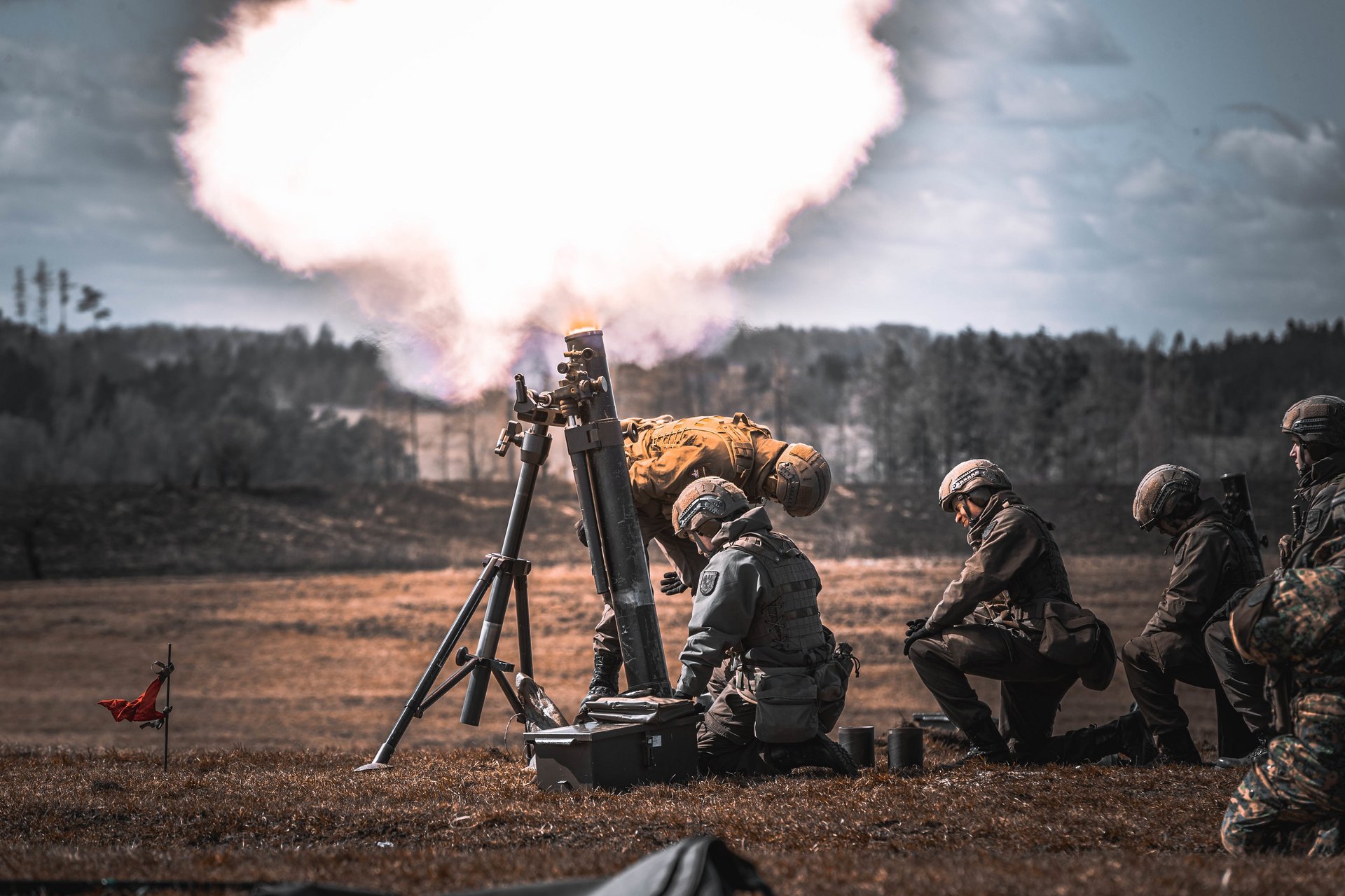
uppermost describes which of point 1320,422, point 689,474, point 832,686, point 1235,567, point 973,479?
point 1320,422

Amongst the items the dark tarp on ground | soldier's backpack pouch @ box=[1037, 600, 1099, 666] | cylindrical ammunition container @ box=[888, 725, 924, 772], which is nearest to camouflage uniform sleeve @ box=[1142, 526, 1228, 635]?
soldier's backpack pouch @ box=[1037, 600, 1099, 666]

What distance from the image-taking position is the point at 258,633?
45219 mm

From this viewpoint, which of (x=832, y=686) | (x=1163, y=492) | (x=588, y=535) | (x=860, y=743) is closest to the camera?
(x=832, y=686)

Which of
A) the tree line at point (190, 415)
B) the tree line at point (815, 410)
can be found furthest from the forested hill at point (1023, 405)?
the tree line at point (190, 415)

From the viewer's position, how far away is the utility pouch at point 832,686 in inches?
392

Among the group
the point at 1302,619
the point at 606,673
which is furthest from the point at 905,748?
the point at 1302,619

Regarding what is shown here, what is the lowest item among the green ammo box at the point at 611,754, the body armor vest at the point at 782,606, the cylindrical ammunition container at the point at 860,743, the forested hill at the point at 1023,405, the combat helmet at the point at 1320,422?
the cylindrical ammunition container at the point at 860,743

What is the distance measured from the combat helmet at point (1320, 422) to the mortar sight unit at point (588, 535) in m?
5.21

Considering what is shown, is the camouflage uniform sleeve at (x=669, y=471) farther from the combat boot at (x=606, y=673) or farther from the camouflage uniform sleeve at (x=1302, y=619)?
the camouflage uniform sleeve at (x=1302, y=619)

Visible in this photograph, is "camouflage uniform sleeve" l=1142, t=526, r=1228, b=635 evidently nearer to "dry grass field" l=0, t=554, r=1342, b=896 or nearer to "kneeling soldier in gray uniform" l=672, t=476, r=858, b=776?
"dry grass field" l=0, t=554, r=1342, b=896

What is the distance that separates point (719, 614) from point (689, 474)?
2.42m

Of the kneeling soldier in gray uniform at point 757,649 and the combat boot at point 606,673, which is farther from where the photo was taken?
the combat boot at point 606,673

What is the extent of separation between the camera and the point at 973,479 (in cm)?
1080

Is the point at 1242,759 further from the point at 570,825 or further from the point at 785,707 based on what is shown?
the point at 570,825
